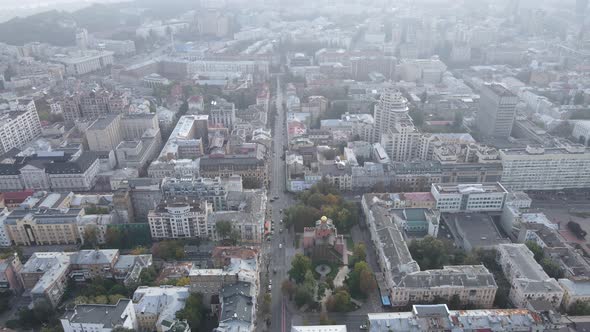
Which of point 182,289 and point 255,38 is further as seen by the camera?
point 255,38

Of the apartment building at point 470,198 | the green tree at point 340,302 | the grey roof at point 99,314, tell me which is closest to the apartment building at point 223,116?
the apartment building at point 470,198

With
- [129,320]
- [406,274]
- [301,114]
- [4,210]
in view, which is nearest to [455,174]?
→ [406,274]

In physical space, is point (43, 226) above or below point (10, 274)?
above

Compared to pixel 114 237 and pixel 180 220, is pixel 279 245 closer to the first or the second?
pixel 180 220

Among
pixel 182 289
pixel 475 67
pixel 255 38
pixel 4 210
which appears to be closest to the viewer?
pixel 182 289

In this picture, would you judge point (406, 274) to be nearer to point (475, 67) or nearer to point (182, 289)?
point (182, 289)

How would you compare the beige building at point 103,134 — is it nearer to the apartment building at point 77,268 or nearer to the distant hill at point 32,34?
the apartment building at point 77,268

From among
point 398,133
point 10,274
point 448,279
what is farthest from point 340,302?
point 398,133
